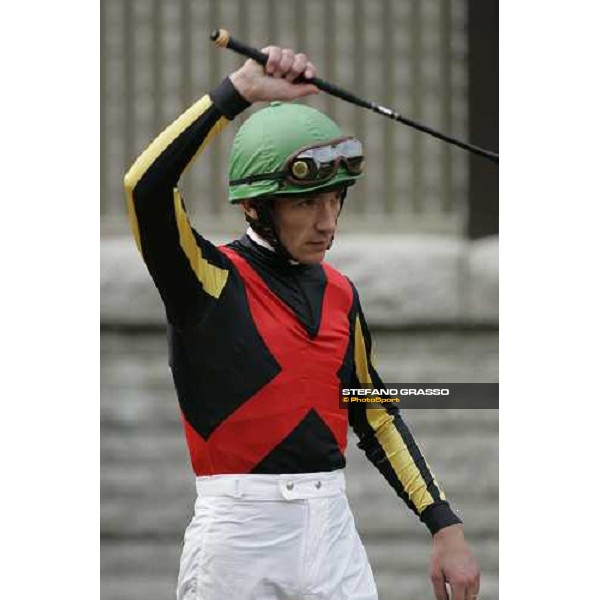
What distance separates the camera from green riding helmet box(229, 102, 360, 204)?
13.1ft

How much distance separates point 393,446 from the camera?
14.1 feet

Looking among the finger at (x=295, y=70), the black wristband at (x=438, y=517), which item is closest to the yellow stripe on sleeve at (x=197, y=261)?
the finger at (x=295, y=70)

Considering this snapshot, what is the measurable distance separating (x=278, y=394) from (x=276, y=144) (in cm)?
57

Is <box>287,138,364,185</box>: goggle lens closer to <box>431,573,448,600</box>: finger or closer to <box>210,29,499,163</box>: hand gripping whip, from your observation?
<box>210,29,499,163</box>: hand gripping whip

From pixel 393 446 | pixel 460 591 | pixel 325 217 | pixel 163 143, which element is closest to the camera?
pixel 163 143

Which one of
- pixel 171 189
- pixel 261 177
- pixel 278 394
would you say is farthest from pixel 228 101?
pixel 278 394

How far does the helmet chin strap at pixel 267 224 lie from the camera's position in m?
→ 4.06

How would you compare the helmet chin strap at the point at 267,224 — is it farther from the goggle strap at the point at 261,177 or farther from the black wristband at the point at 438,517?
the black wristband at the point at 438,517

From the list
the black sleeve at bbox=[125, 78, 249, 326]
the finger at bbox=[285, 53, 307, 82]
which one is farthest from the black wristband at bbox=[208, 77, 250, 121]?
the finger at bbox=[285, 53, 307, 82]

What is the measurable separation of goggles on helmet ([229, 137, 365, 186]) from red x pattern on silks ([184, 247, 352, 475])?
0.26 meters

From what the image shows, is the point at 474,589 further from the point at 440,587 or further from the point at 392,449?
the point at 392,449

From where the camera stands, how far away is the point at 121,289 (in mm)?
4812

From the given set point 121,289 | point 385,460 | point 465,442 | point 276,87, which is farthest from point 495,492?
point 276,87
